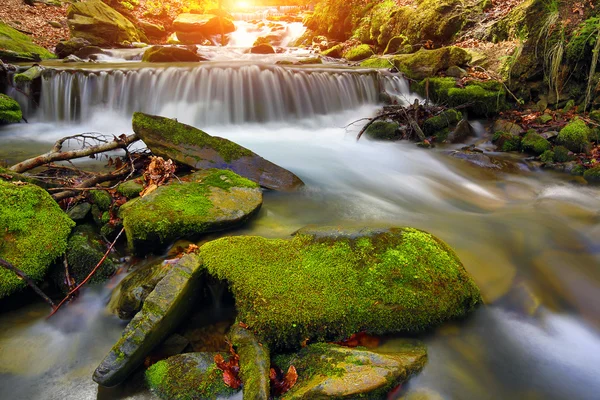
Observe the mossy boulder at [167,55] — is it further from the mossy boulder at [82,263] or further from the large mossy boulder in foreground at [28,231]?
the mossy boulder at [82,263]

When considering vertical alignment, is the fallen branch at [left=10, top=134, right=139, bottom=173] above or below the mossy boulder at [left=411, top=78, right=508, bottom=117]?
below

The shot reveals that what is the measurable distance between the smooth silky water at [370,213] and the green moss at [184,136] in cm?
91

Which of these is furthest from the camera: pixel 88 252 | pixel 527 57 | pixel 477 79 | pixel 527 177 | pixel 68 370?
pixel 477 79

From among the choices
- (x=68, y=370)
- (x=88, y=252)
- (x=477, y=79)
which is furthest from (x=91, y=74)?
(x=477, y=79)

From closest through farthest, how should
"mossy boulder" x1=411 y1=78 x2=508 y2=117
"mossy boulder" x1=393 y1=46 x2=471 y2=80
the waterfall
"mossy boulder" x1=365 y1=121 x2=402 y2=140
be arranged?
"mossy boulder" x1=365 y1=121 x2=402 y2=140
"mossy boulder" x1=411 y1=78 x2=508 y2=117
the waterfall
"mossy boulder" x1=393 y1=46 x2=471 y2=80

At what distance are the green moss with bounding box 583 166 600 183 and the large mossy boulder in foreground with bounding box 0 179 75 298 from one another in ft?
25.7

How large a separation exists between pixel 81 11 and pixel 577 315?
21352mm

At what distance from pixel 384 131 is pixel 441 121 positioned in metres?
1.36

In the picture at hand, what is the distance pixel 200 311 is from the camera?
8.72 ft

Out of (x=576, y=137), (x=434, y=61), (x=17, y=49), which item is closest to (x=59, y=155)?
(x=576, y=137)

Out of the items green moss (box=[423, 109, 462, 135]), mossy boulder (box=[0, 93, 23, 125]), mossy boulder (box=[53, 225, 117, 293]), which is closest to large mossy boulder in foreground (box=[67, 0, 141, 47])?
mossy boulder (box=[0, 93, 23, 125])

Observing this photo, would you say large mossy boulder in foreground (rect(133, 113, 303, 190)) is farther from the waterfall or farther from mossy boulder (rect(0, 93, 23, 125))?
mossy boulder (rect(0, 93, 23, 125))

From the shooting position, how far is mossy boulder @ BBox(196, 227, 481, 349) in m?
2.22

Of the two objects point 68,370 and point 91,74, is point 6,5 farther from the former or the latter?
point 68,370
